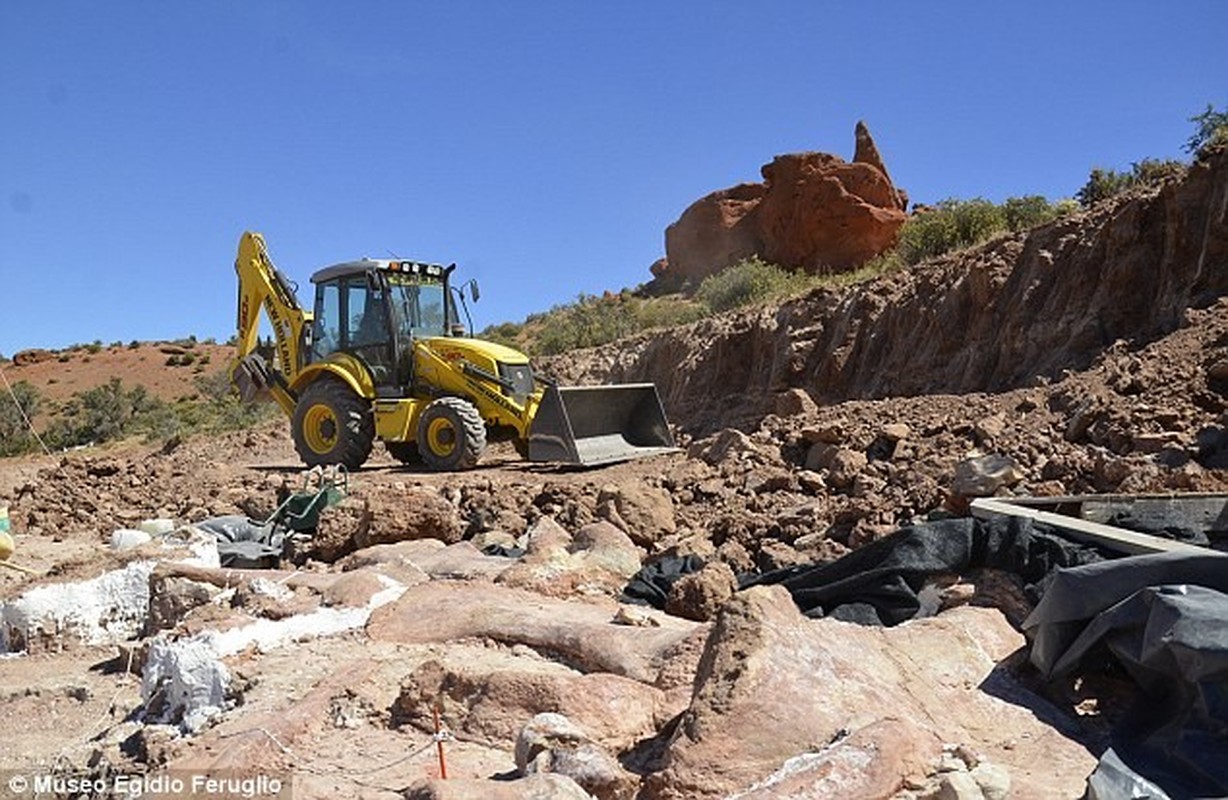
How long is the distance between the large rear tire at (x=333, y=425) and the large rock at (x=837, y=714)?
11.1 m

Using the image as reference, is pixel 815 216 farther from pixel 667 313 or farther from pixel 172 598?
pixel 172 598

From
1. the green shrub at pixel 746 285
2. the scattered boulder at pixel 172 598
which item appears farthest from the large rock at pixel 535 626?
the green shrub at pixel 746 285

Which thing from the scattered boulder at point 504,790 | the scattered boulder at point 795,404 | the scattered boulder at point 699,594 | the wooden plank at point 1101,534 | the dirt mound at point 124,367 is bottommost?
the scattered boulder at point 699,594

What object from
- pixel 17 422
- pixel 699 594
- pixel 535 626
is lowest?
pixel 699 594

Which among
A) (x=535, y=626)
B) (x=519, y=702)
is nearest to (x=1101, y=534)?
(x=535, y=626)

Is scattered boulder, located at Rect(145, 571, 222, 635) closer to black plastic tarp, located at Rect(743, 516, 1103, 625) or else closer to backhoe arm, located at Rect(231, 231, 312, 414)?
black plastic tarp, located at Rect(743, 516, 1103, 625)

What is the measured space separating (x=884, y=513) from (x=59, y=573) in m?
5.70

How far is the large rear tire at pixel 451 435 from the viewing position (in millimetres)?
13266

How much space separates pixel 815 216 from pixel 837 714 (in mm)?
37066

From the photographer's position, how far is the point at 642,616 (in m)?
4.68

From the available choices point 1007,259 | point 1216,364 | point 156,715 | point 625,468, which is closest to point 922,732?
point 156,715

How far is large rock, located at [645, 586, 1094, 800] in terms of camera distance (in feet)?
9.52

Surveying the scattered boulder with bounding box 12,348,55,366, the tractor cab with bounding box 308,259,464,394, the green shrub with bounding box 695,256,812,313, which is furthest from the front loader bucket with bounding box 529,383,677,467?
the scattered boulder with bounding box 12,348,55,366

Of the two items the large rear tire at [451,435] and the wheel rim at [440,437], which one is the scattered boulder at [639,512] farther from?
the wheel rim at [440,437]
